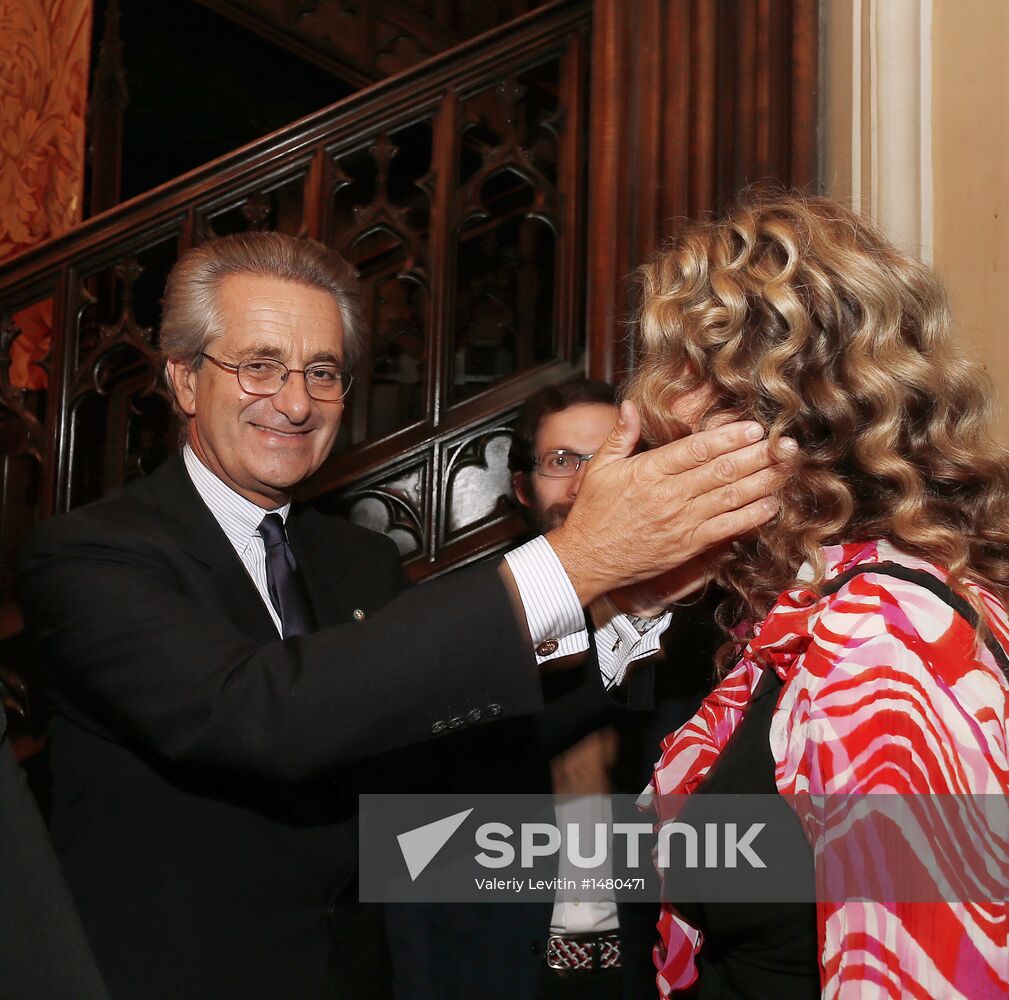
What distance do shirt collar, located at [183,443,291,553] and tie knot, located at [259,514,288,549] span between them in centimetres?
1

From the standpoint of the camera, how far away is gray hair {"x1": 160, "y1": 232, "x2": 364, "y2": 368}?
1965mm

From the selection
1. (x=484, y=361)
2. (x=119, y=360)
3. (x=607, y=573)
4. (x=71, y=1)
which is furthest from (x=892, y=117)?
(x=71, y=1)

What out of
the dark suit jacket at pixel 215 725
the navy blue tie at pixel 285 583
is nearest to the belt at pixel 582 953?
the dark suit jacket at pixel 215 725

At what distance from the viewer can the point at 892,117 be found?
2.37m

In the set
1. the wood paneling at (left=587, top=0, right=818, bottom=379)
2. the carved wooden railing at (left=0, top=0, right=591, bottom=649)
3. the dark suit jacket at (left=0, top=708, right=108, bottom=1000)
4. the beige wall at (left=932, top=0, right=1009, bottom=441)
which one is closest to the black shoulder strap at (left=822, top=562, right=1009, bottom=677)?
the dark suit jacket at (left=0, top=708, right=108, bottom=1000)

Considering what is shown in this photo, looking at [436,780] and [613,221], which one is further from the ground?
[613,221]

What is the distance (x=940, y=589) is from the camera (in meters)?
1.15

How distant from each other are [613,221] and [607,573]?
1.80 meters

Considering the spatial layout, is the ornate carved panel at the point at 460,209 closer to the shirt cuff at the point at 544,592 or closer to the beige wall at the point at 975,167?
the beige wall at the point at 975,167

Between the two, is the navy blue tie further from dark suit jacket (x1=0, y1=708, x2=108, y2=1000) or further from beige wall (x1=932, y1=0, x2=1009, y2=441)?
beige wall (x1=932, y1=0, x2=1009, y2=441)

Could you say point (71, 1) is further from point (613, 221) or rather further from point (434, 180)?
point (613, 221)

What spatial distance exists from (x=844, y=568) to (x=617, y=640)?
0.56 metres

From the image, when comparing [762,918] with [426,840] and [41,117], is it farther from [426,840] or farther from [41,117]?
[41,117]

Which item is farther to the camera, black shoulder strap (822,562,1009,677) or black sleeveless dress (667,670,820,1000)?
black sleeveless dress (667,670,820,1000)
